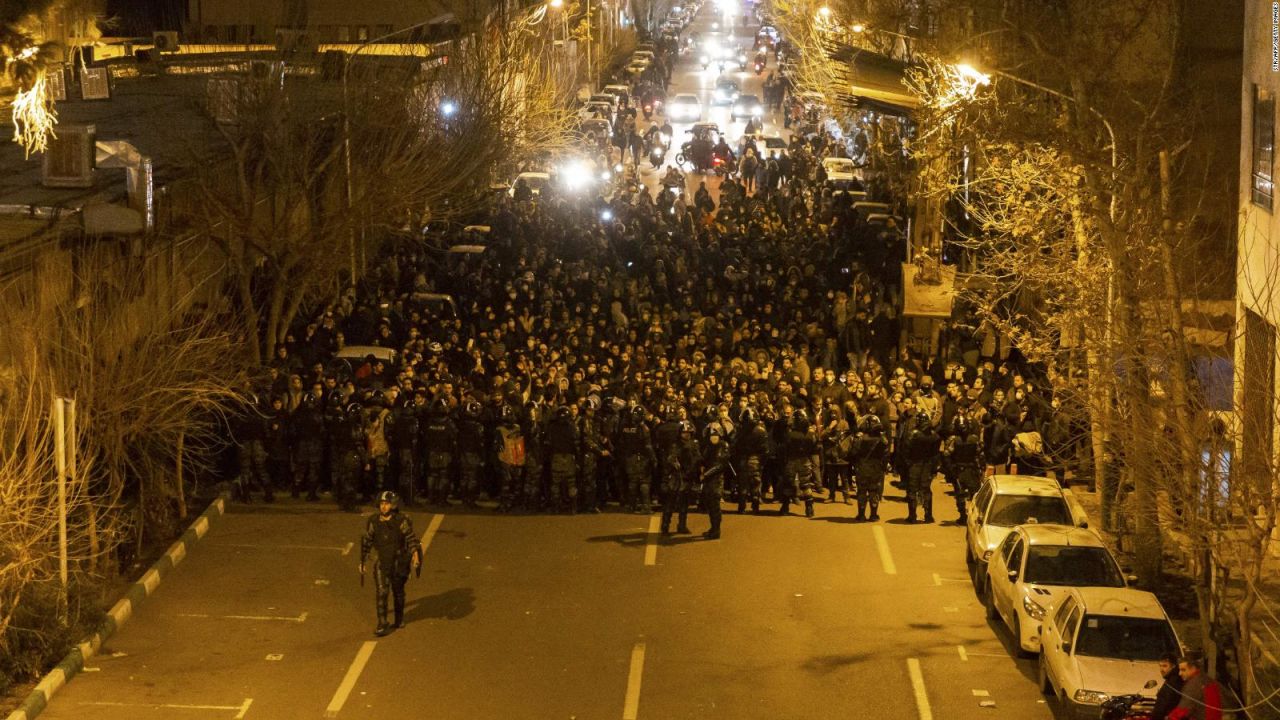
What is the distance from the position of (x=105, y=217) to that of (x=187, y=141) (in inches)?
253

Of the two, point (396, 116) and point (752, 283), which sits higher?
point (396, 116)

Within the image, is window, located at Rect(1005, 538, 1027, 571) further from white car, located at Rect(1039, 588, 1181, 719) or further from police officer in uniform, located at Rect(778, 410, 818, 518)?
police officer in uniform, located at Rect(778, 410, 818, 518)

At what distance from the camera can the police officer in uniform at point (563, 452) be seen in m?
21.1

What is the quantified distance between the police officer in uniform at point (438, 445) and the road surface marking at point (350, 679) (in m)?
4.86

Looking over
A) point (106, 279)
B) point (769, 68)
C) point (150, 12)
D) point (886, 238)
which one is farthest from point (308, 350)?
point (769, 68)

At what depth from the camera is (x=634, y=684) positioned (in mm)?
15664

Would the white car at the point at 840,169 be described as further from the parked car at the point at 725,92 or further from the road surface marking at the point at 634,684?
the road surface marking at the point at 634,684

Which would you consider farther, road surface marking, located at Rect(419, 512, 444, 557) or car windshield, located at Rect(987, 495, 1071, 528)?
road surface marking, located at Rect(419, 512, 444, 557)

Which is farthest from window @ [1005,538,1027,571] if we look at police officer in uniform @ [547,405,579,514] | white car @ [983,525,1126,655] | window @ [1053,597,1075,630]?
police officer in uniform @ [547,405,579,514]

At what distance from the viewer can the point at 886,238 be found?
33.3 metres

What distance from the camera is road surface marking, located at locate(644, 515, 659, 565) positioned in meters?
19.5

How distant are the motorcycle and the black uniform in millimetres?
6611

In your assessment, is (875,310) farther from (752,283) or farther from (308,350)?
(308,350)

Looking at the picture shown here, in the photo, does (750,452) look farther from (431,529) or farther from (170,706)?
(170,706)
